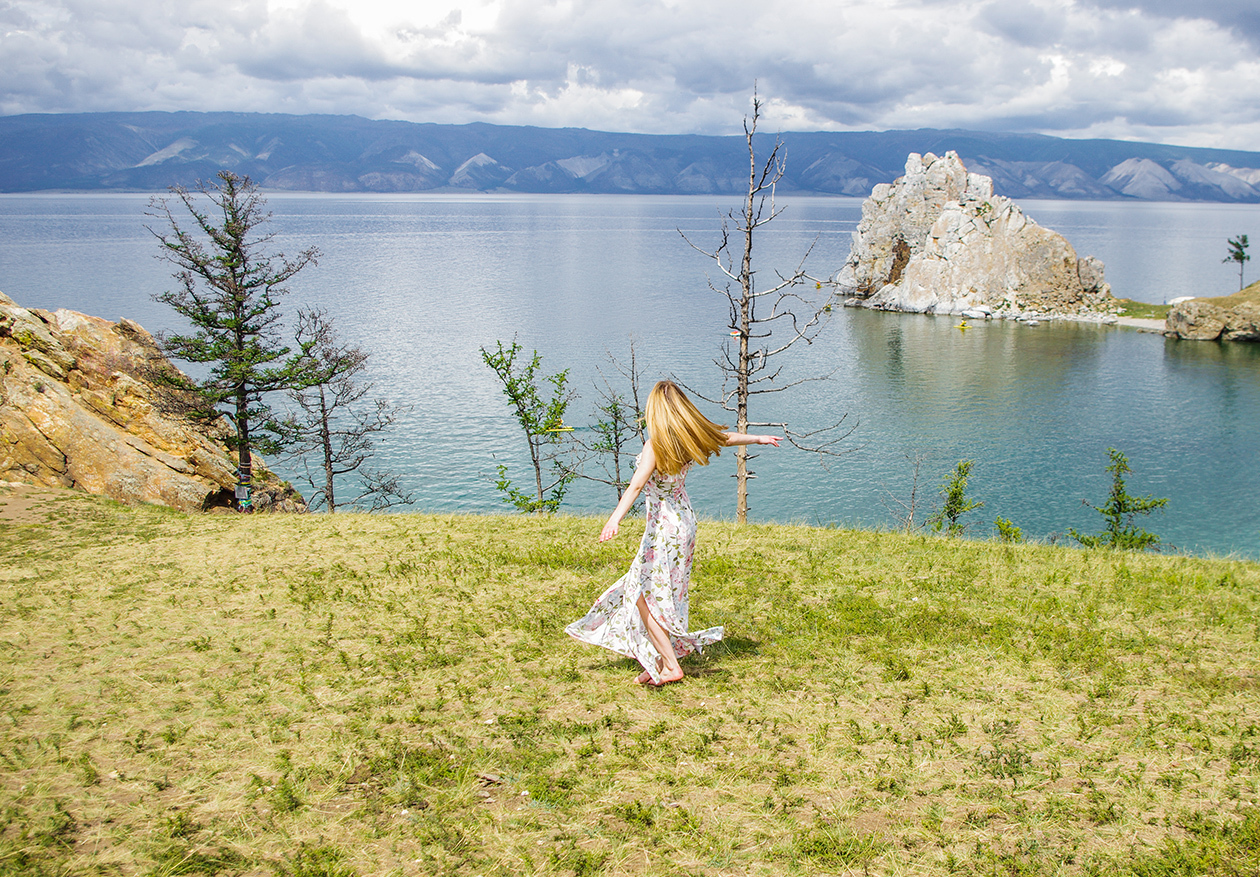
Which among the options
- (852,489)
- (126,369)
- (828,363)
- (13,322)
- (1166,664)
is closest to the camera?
(1166,664)

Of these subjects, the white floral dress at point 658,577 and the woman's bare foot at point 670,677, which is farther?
the woman's bare foot at point 670,677

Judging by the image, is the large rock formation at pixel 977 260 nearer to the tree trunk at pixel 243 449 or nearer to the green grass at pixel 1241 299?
the green grass at pixel 1241 299

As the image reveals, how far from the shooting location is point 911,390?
5669 cm

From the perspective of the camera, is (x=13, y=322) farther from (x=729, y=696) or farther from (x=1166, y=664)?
(x=1166, y=664)

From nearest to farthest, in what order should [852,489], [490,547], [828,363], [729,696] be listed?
[729,696] < [490,547] < [852,489] < [828,363]

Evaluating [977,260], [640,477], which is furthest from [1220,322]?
[640,477]

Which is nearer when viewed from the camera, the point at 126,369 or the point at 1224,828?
the point at 1224,828

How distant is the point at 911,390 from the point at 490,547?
50661mm

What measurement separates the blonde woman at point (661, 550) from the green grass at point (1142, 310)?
101984 millimetres

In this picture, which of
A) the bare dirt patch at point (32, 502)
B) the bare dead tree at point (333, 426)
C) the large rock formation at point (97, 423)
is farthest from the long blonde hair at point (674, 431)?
the bare dead tree at point (333, 426)

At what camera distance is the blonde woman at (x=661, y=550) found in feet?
21.0

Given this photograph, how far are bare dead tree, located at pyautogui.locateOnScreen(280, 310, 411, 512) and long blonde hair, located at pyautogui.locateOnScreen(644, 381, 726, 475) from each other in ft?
65.6

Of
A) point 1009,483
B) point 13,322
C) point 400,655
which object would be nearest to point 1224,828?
point 400,655

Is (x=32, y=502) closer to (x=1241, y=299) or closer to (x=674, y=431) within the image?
(x=674, y=431)
